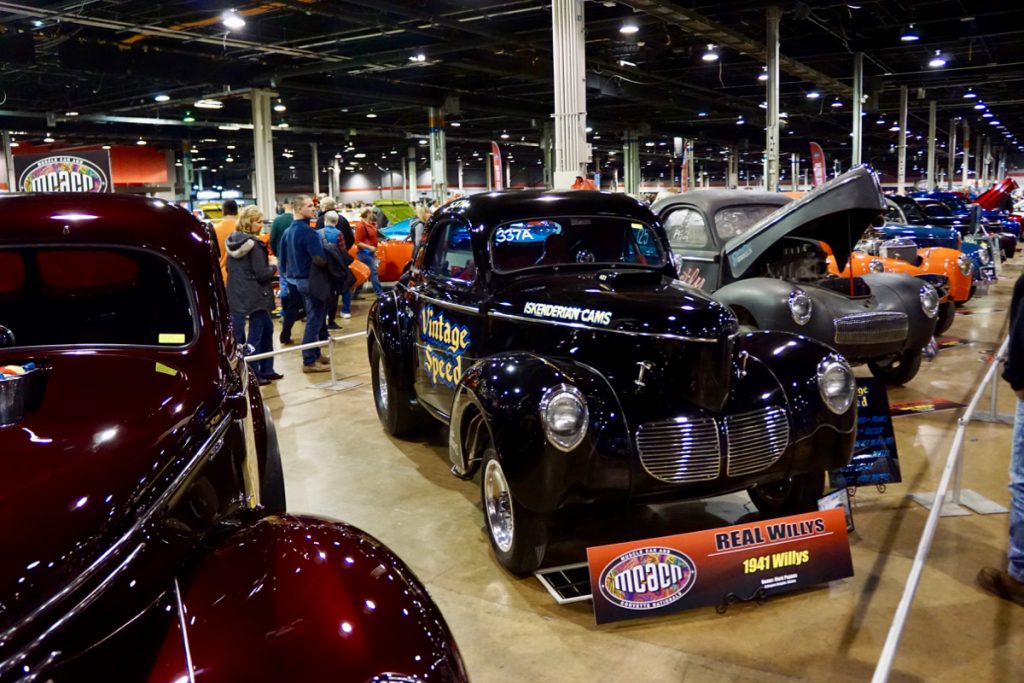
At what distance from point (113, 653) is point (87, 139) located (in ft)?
128

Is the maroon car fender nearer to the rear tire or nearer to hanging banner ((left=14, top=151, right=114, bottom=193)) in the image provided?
hanging banner ((left=14, top=151, right=114, bottom=193))

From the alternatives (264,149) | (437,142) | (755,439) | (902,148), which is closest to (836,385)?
Result: (755,439)

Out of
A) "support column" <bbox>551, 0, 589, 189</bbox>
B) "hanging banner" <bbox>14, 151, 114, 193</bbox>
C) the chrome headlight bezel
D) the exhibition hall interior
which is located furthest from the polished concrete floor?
"hanging banner" <bbox>14, 151, 114, 193</bbox>

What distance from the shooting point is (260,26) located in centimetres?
1667

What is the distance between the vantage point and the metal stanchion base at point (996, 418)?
6.20 metres

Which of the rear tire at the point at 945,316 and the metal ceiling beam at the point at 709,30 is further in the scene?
the metal ceiling beam at the point at 709,30

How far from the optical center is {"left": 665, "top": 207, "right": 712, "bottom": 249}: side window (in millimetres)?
7505

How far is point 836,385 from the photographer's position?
3994mm

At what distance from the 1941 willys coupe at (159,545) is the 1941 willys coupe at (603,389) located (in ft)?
4.30

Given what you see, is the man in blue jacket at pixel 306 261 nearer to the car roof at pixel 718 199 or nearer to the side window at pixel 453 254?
the side window at pixel 453 254

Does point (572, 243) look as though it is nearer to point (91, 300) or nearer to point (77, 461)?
point (91, 300)

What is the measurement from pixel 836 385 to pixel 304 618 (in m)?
3.01

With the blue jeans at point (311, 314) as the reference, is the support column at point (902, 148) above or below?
above

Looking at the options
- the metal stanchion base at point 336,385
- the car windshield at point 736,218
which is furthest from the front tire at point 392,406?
the car windshield at point 736,218
